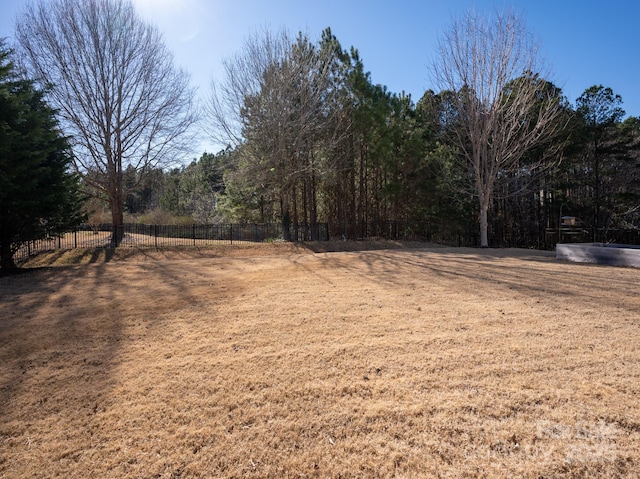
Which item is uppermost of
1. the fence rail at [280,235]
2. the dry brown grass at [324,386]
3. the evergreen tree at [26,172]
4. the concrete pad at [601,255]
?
the evergreen tree at [26,172]

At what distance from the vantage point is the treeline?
15.7 meters

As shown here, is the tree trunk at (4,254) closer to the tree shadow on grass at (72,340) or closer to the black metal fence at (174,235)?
the tree shadow on grass at (72,340)

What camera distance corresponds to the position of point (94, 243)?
14703 mm

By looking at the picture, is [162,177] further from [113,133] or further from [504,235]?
[504,235]

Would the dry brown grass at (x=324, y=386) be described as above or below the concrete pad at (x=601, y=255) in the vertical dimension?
below

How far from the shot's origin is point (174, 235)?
695 inches

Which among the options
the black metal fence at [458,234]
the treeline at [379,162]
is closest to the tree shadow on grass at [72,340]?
the treeline at [379,162]

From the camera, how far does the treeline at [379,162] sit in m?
15.7

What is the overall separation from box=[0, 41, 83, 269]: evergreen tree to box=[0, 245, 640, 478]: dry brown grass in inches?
182

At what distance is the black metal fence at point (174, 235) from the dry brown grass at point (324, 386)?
389 inches

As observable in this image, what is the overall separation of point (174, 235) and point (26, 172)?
9.46 metres

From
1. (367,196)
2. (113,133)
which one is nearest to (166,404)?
(113,133)

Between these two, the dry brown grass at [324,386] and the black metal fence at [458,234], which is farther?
the black metal fence at [458,234]

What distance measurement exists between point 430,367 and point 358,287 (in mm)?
3476
